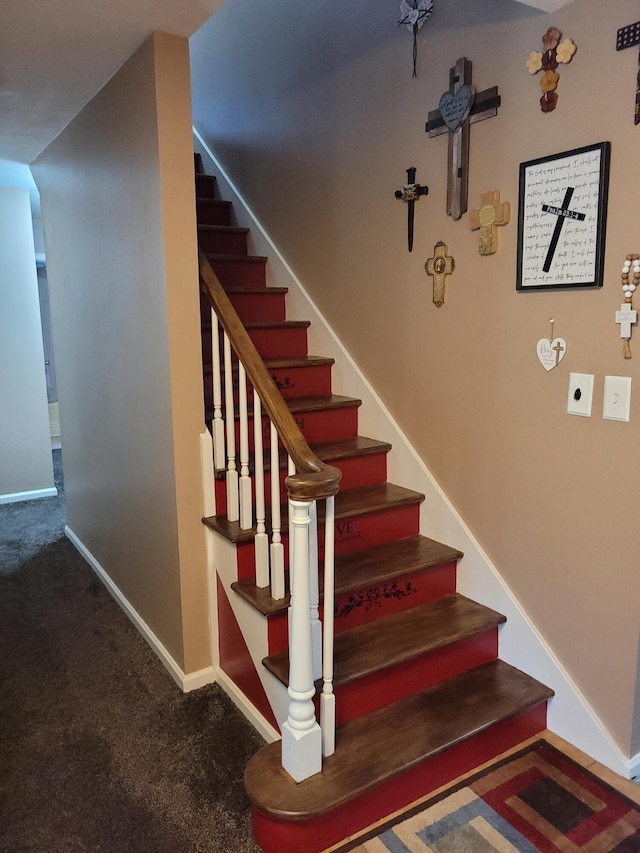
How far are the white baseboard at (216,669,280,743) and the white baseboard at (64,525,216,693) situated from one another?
0.21ft

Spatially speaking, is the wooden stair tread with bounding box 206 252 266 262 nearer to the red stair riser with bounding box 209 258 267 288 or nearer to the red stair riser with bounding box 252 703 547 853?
the red stair riser with bounding box 209 258 267 288

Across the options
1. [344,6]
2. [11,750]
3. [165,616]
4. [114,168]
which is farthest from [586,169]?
[11,750]

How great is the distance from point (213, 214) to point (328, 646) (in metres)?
2.67

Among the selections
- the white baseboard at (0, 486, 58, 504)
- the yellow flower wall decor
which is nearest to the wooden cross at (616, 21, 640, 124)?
the yellow flower wall decor

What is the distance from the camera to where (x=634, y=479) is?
171 centimetres

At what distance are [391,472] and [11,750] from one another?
1.67 metres

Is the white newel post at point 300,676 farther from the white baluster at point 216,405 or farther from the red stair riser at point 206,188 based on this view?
the red stair riser at point 206,188

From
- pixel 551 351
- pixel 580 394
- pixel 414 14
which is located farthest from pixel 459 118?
pixel 580 394

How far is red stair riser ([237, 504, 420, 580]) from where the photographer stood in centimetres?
233

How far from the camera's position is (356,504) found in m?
2.38

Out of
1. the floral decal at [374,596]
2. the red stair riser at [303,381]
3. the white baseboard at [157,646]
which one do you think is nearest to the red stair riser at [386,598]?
the floral decal at [374,596]

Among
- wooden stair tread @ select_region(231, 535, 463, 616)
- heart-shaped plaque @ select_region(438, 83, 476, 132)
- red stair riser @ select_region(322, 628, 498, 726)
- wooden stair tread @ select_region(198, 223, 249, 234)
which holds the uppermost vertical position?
heart-shaped plaque @ select_region(438, 83, 476, 132)

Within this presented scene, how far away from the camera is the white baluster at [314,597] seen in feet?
5.32

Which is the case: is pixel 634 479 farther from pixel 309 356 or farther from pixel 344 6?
pixel 344 6
